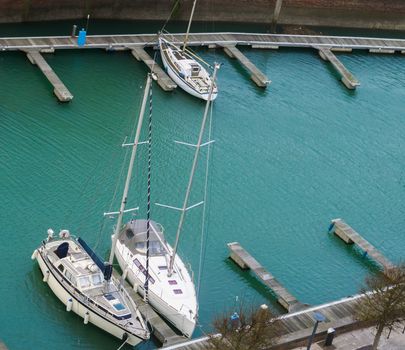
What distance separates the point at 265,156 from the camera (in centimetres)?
6378

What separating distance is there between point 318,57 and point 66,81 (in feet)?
75.7

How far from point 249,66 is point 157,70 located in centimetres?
799

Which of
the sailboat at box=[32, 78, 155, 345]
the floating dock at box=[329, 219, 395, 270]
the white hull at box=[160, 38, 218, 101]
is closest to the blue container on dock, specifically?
the white hull at box=[160, 38, 218, 101]

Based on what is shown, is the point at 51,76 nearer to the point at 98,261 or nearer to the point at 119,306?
the point at 98,261

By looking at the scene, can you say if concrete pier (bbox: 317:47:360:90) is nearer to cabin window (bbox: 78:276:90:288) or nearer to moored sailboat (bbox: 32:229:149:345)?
moored sailboat (bbox: 32:229:149:345)

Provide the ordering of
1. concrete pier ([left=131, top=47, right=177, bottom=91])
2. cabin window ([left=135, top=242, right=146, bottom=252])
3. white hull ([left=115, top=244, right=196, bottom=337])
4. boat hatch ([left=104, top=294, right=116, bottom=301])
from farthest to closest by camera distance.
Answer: concrete pier ([left=131, top=47, right=177, bottom=91]) < cabin window ([left=135, top=242, right=146, bottom=252]) < white hull ([left=115, top=244, right=196, bottom=337]) < boat hatch ([left=104, top=294, right=116, bottom=301])

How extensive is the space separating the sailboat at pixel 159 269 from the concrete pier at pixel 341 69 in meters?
29.8

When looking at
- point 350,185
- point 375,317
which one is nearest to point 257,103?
point 350,185

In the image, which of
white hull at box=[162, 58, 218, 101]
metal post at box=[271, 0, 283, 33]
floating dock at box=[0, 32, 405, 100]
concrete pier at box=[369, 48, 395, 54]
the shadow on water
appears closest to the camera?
the shadow on water

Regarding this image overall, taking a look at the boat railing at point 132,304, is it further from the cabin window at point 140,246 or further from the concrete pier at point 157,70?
the concrete pier at point 157,70

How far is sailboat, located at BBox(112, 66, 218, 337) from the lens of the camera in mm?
46344

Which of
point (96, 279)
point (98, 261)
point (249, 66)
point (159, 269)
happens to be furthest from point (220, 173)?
point (249, 66)

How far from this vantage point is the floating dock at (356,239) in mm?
54781

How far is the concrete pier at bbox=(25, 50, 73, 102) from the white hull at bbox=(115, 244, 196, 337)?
65.6ft
